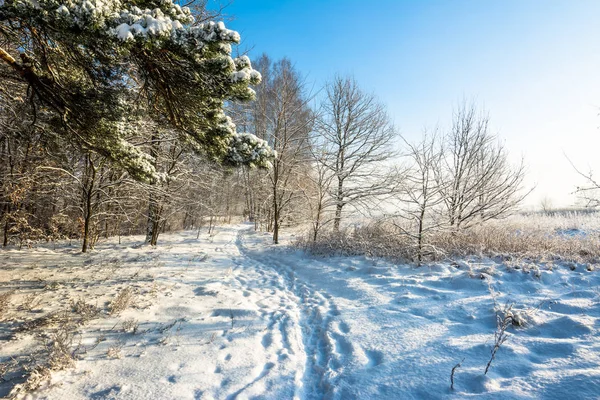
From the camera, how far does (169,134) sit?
811cm

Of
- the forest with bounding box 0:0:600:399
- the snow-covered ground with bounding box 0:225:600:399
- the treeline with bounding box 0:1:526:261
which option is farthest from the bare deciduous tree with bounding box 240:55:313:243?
the snow-covered ground with bounding box 0:225:600:399

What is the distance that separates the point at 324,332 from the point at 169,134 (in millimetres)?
7442

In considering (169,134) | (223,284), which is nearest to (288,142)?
(169,134)

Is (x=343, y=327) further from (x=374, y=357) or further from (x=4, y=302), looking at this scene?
(x=4, y=302)

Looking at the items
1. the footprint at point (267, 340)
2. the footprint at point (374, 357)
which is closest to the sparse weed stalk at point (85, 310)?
the footprint at point (267, 340)

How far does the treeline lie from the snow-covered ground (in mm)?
1976

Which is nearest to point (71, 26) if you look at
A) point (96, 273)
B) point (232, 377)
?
point (232, 377)

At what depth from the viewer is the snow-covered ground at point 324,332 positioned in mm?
2297

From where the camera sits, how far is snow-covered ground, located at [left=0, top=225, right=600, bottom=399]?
7.54 feet

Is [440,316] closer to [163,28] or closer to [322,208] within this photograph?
[163,28]

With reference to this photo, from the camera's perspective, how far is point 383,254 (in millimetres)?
7000

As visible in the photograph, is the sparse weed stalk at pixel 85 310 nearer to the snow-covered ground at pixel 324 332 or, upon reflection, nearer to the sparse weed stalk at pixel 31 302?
the snow-covered ground at pixel 324 332

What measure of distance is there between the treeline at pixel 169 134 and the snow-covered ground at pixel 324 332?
77.8 inches

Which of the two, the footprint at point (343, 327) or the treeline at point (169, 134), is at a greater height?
the treeline at point (169, 134)
